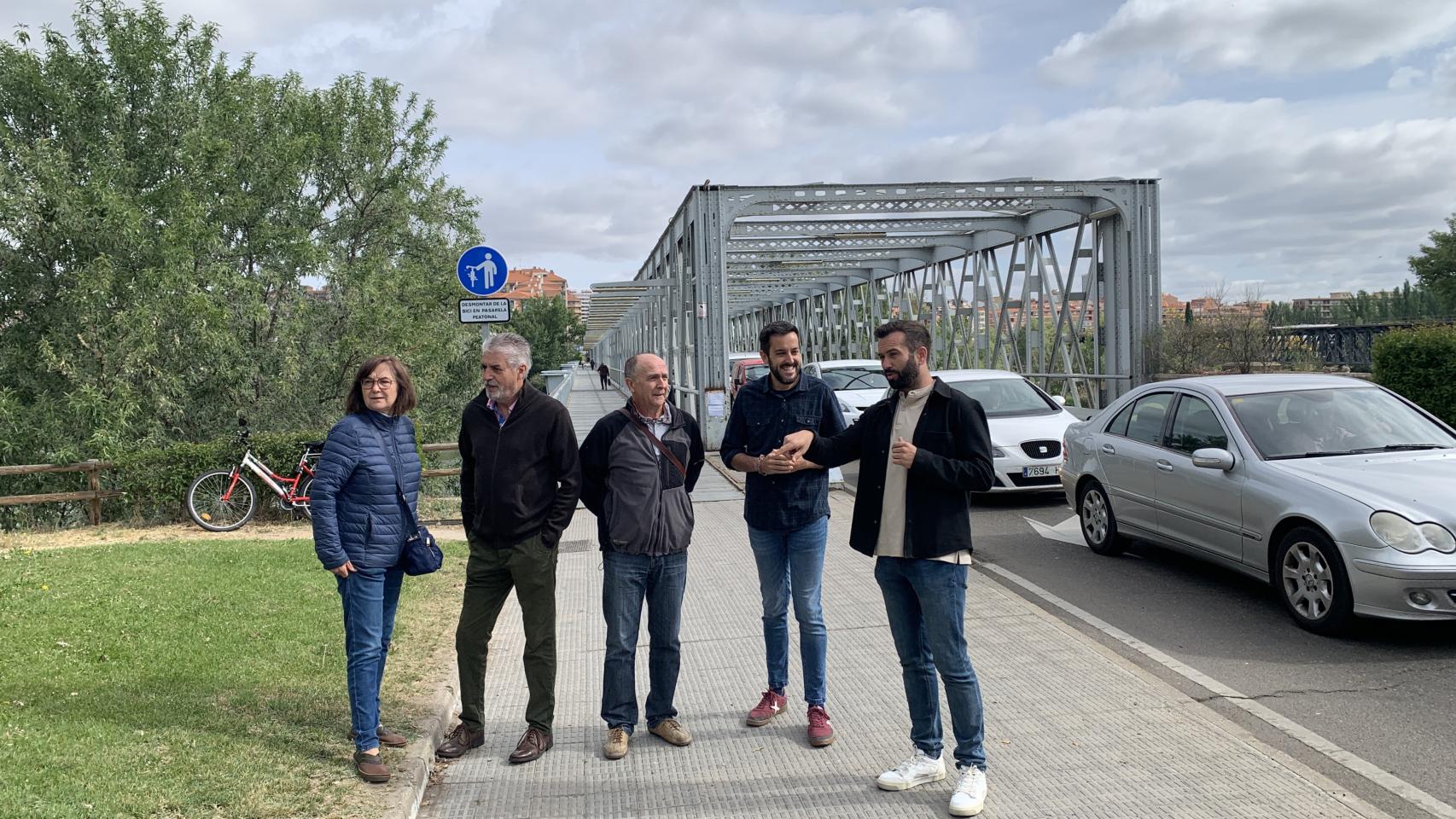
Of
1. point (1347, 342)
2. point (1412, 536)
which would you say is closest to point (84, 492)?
point (1412, 536)

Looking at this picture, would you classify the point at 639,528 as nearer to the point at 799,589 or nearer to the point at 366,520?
the point at 799,589

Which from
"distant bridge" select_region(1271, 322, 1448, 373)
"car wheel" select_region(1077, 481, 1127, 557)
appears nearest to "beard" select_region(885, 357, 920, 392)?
"car wheel" select_region(1077, 481, 1127, 557)

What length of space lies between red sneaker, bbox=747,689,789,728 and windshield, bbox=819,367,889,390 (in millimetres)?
14616

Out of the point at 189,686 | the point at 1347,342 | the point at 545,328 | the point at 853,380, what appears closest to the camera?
the point at 189,686

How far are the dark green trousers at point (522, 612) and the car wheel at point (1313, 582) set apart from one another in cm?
436

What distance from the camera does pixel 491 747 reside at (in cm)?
491

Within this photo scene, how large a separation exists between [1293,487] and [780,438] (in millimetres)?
3637

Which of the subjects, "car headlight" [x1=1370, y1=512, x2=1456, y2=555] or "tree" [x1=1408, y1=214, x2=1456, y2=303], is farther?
"tree" [x1=1408, y1=214, x2=1456, y2=303]

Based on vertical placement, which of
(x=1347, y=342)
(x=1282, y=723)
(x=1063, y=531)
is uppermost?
(x=1347, y=342)

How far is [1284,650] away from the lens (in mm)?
6086

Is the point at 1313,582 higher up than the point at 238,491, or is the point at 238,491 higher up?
the point at 238,491

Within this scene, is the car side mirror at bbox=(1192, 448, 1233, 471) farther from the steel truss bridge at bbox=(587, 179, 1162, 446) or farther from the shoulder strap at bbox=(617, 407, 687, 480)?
the steel truss bridge at bbox=(587, 179, 1162, 446)

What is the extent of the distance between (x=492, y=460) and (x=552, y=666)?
37.5 inches

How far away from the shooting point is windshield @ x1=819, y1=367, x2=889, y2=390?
64.9ft
